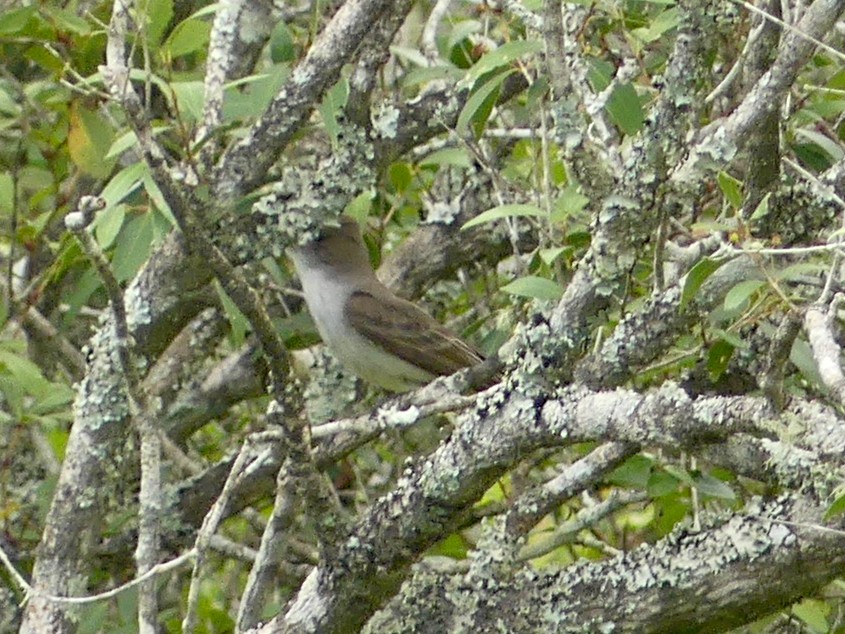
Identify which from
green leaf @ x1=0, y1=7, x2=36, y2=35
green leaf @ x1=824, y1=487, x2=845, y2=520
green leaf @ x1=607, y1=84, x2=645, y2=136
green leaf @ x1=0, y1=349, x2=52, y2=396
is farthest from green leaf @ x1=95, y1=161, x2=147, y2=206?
green leaf @ x1=824, y1=487, x2=845, y2=520

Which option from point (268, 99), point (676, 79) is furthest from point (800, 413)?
point (268, 99)

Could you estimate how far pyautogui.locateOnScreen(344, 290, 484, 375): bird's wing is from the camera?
4.66 m

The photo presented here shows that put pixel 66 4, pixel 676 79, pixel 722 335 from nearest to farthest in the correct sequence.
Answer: pixel 676 79 → pixel 722 335 → pixel 66 4

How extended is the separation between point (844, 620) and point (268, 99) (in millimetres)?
1863

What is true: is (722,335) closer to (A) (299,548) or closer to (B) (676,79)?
(B) (676,79)

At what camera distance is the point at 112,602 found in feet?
12.5

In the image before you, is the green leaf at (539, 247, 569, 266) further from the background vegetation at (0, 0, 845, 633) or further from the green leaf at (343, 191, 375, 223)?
the green leaf at (343, 191, 375, 223)

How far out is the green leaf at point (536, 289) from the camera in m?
2.74

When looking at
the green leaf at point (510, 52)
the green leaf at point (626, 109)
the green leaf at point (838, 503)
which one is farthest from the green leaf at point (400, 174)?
the green leaf at point (838, 503)

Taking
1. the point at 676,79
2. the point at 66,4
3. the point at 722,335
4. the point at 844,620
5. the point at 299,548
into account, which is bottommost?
the point at 844,620

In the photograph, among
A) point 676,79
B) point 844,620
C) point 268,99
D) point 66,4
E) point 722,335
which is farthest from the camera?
point 66,4

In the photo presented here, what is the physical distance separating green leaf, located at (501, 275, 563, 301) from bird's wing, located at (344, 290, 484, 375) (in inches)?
71.1

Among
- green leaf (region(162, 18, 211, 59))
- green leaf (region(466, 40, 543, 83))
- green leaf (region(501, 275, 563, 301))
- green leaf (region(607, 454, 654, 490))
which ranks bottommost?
green leaf (region(607, 454, 654, 490))

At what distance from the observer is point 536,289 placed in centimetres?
276
